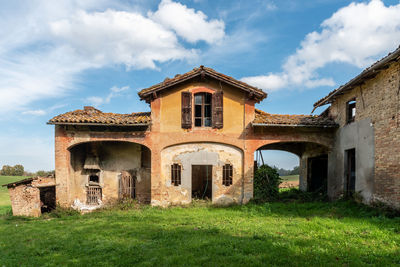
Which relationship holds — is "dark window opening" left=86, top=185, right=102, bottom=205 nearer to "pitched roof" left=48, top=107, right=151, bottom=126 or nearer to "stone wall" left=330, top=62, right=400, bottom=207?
"pitched roof" left=48, top=107, right=151, bottom=126

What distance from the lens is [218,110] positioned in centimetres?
1182

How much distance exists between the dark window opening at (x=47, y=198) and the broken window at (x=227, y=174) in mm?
8432

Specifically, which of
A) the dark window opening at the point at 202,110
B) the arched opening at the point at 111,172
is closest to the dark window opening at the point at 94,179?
the arched opening at the point at 111,172

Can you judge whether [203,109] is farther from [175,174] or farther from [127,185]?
[127,185]

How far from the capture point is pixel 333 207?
9711 millimetres

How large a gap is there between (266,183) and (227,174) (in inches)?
78.7

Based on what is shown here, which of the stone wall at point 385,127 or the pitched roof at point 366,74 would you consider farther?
the stone wall at point 385,127

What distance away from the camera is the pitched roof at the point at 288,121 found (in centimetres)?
1141

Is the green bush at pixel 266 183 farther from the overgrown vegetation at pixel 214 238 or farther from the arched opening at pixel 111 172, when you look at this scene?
the arched opening at pixel 111 172

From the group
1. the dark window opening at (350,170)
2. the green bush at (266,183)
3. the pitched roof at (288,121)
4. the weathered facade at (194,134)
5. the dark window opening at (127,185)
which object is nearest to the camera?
the dark window opening at (350,170)

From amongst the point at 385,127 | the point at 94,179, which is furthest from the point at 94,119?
the point at 385,127

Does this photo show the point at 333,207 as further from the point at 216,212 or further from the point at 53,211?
the point at 53,211

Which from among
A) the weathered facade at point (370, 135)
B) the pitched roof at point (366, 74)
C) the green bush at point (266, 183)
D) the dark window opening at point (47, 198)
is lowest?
the dark window opening at point (47, 198)

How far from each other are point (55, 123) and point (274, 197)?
418 inches
